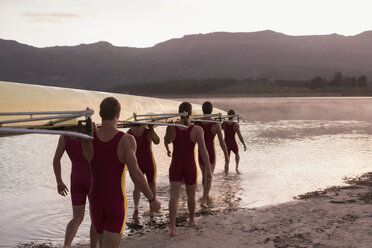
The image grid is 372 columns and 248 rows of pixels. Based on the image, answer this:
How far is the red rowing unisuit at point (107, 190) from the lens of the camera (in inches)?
159

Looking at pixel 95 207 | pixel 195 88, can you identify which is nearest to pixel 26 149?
pixel 95 207

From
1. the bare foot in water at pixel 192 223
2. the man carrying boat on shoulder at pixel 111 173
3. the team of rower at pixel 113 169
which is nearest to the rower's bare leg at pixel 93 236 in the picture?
the team of rower at pixel 113 169

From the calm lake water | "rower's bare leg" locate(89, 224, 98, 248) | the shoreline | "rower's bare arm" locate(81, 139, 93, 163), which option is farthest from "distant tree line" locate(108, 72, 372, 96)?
"rower's bare arm" locate(81, 139, 93, 163)

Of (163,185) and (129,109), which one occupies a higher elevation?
(129,109)

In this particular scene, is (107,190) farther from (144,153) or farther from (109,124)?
(144,153)

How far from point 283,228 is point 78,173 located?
3.22 metres

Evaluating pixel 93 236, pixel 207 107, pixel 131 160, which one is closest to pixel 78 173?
pixel 93 236

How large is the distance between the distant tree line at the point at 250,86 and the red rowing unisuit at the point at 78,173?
107064 mm

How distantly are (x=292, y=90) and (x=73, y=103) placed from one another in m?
104

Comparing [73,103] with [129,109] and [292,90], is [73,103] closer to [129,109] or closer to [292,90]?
[129,109]

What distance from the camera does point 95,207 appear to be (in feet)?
13.7

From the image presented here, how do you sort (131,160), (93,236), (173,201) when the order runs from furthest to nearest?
(173,201)
(93,236)
(131,160)

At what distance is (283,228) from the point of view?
6.79 m

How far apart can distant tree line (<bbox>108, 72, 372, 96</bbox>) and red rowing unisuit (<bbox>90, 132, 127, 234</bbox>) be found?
10808cm
